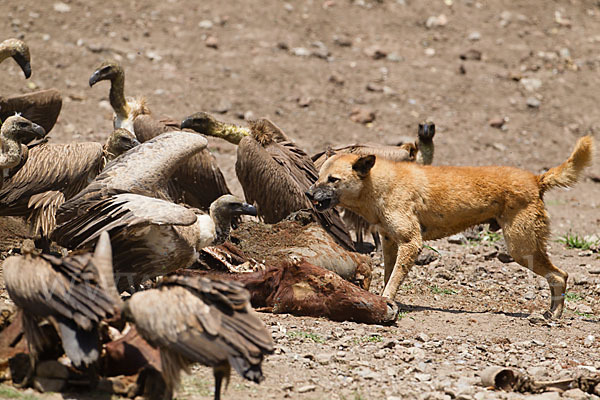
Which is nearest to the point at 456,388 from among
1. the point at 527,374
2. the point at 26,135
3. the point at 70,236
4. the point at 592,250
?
the point at 527,374

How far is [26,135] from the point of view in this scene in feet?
24.8

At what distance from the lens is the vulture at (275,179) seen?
8852 millimetres

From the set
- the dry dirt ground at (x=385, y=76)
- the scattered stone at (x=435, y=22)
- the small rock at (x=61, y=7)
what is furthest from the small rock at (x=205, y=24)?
the scattered stone at (x=435, y=22)

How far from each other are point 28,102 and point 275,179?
2778mm

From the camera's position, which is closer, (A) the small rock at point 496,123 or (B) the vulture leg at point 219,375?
(B) the vulture leg at point 219,375

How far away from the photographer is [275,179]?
9.02 m

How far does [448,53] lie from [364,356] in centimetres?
1197

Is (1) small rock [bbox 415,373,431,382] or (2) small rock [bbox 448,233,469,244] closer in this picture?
(1) small rock [bbox 415,373,431,382]

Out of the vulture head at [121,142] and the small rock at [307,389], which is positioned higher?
the small rock at [307,389]

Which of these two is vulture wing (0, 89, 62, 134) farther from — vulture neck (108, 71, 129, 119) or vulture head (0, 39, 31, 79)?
vulture neck (108, 71, 129, 119)

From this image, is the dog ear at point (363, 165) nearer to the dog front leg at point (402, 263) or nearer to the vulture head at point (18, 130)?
the dog front leg at point (402, 263)

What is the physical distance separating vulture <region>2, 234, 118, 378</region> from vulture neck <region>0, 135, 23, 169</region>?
9.69ft

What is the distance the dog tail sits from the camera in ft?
23.9

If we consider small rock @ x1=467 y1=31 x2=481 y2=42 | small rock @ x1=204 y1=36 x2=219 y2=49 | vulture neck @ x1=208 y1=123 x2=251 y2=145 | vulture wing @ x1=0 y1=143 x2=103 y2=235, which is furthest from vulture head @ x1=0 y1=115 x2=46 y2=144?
small rock @ x1=467 y1=31 x2=481 y2=42
